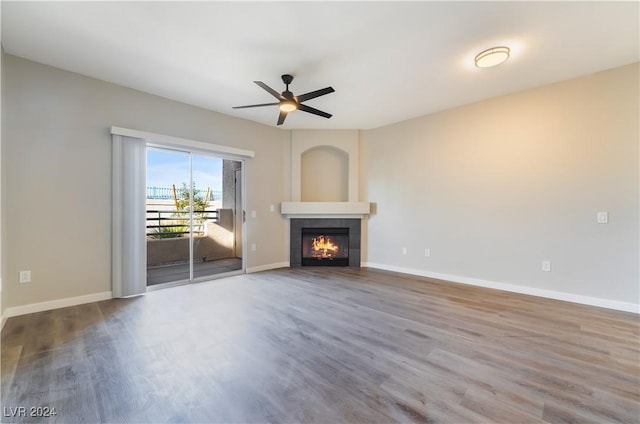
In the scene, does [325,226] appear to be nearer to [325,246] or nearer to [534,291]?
[325,246]

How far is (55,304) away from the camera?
3.00 metres

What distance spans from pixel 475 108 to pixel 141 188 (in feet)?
16.6

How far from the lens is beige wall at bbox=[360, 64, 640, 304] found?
9.89ft

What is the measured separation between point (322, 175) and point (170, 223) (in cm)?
319

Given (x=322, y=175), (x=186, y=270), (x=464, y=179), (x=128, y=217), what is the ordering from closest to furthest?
(x=128, y=217), (x=464, y=179), (x=186, y=270), (x=322, y=175)

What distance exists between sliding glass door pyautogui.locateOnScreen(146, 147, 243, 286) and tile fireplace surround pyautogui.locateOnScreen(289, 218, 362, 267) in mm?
1067

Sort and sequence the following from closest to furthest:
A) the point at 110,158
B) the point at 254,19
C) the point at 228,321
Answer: the point at 254,19
the point at 228,321
the point at 110,158

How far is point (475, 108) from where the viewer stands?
13.2 ft

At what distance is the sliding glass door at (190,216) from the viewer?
4039mm

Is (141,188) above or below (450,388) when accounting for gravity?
above

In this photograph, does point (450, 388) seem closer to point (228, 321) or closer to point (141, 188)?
point (228, 321)

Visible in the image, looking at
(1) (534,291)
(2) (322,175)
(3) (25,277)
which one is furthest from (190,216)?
(1) (534,291)

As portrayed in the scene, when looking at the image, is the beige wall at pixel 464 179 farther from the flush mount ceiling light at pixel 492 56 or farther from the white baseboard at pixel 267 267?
the white baseboard at pixel 267 267

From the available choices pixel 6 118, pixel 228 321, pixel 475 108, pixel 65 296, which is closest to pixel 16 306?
pixel 65 296
